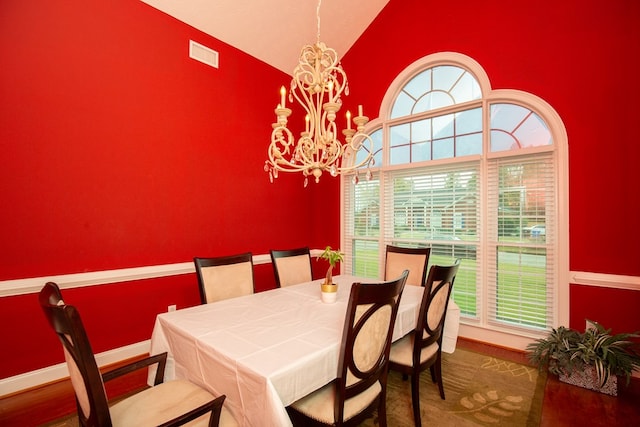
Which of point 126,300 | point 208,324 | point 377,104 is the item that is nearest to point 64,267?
point 126,300

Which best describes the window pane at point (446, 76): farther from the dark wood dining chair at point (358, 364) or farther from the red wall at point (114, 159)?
the dark wood dining chair at point (358, 364)

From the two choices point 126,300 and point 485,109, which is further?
point 485,109

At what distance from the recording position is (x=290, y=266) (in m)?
2.90

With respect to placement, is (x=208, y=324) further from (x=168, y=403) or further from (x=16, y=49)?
(x=16, y=49)

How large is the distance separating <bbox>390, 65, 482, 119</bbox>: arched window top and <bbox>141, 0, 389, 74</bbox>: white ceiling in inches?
45.8

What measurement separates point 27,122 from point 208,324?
216 cm

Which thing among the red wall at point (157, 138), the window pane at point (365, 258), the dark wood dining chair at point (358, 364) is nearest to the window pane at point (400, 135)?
the red wall at point (157, 138)

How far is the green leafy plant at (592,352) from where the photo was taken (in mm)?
2207

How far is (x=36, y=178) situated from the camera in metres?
2.31

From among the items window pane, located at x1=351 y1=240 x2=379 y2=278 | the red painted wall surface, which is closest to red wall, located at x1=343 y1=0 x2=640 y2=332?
the red painted wall surface

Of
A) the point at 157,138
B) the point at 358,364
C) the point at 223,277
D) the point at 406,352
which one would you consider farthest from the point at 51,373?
the point at 406,352

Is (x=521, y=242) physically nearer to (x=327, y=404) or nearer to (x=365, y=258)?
(x=365, y=258)

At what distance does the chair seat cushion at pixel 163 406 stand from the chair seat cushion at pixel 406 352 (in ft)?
3.63

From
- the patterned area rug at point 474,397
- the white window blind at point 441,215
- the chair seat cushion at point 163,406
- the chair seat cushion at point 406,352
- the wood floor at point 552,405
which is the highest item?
the white window blind at point 441,215
